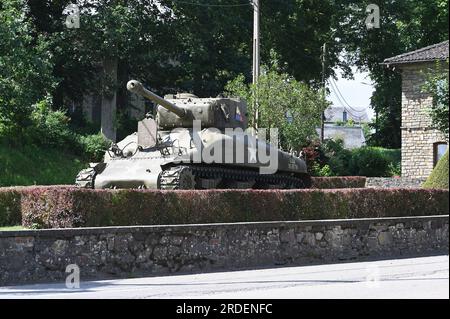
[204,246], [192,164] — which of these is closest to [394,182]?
[192,164]

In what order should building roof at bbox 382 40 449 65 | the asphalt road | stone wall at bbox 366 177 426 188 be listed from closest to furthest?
the asphalt road → stone wall at bbox 366 177 426 188 → building roof at bbox 382 40 449 65

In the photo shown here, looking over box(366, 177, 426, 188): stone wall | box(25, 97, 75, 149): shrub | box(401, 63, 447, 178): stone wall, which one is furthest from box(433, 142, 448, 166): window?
box(25, 97, 75, 149): shrub

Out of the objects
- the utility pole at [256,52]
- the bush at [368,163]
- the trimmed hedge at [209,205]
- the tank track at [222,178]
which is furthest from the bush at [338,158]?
the trimmed hedge at [209,205]

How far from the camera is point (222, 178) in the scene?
2361 cm

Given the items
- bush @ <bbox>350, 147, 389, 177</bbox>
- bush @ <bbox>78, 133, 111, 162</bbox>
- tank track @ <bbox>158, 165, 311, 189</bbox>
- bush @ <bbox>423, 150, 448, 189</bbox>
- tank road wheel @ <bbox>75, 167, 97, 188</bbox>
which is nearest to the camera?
tank track @ <bbox>158, 165, 311, 189</bbox>

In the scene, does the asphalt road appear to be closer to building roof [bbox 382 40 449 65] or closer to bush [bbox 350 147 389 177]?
building roof [bbox 382 40 449 65]

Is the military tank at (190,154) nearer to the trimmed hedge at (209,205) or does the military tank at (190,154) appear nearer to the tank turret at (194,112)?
the tank turret at (194,112)

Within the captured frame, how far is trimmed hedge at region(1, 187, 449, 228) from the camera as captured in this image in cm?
1563

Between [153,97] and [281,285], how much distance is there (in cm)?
1029

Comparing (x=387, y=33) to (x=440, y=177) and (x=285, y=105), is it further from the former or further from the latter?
(x=440, y=177)

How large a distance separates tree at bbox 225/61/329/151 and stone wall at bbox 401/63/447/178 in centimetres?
991

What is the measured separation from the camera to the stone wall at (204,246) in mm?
14039

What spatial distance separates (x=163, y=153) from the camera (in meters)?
22.2

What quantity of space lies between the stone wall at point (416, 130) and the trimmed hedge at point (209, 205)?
2573 centimetres
